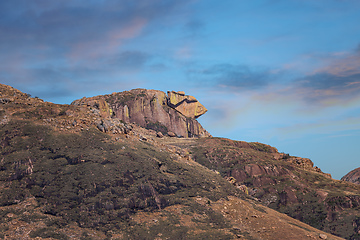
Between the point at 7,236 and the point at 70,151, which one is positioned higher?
the point at 70,151

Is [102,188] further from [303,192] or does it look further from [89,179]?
[303,192]

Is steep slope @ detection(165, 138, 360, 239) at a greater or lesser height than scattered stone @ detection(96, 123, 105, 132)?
lesser

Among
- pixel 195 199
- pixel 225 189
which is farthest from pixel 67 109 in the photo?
pixel 225 189

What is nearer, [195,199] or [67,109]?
[195,199]

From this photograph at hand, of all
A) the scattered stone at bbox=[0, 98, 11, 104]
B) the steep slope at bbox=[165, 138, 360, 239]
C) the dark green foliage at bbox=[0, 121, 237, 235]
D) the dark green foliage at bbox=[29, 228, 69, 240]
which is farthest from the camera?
the steep slope at bbox=[165, 138, 360, 239]

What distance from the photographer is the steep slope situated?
139625mm

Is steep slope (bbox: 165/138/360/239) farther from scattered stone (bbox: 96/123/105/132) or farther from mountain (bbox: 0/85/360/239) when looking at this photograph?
scattered stone (bbox: 96/123/105/132)

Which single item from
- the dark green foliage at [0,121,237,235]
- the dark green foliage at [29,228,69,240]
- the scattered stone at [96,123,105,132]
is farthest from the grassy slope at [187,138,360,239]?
the dark green foliage at [29,228,69,240]

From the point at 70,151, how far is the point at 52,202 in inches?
749

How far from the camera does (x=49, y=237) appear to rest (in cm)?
7044

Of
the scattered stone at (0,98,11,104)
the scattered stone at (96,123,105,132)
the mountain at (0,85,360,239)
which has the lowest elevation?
the mountain at (0,85,360,239)

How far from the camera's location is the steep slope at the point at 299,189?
13962 centimetres

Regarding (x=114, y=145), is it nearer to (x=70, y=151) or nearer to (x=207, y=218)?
(x=70, y=151)

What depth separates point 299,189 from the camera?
162875 mm
